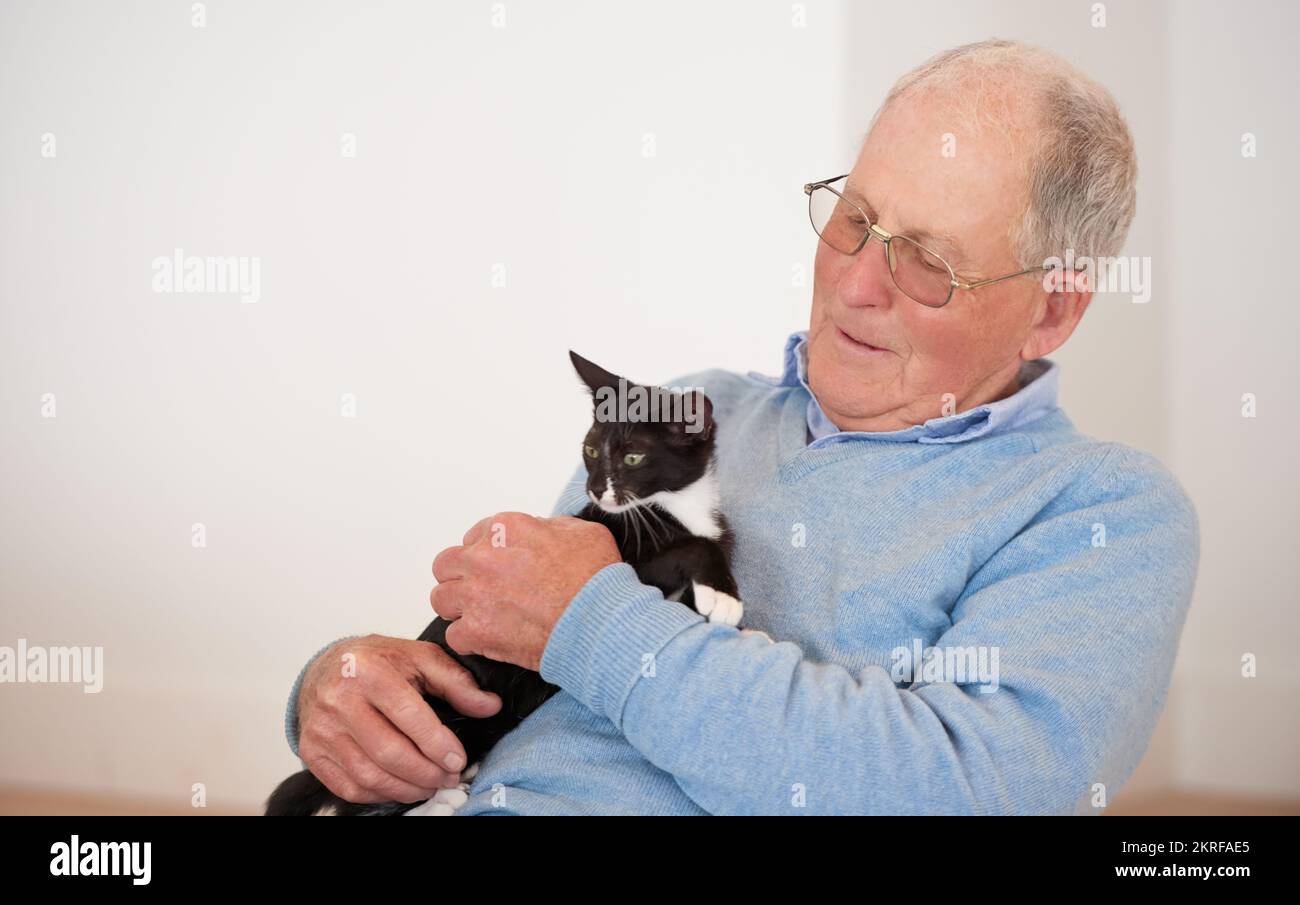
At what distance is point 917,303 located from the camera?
1.44 meters

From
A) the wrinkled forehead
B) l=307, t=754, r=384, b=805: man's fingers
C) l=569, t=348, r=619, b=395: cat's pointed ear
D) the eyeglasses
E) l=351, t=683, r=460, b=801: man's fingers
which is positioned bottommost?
l=307, t=754, r=384, b=805: man's fingers

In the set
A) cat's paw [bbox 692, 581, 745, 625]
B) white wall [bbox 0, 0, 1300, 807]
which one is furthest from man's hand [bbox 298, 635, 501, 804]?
white wall [bbox 0, 0, 1300, 807]

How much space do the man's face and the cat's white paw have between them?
76 cm

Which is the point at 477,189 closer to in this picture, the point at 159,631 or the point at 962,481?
the point at 159,631

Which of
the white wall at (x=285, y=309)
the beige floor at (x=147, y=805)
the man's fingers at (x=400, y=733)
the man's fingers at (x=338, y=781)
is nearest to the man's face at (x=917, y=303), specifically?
the man's fingers at (x=400, y=733)

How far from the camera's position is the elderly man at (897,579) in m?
1.11

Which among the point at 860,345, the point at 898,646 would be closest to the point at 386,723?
the point at 898,646

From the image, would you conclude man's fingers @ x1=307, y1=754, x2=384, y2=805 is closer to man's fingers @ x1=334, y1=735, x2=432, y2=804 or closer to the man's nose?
man's fingers @ x1=334, y1=735, x2=432, y2=804

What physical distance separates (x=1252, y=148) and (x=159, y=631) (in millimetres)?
2911

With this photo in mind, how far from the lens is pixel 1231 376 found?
2.47 metres

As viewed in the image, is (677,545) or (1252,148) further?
(1252,148)

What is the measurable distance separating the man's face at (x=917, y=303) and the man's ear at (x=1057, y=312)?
0.02 metres

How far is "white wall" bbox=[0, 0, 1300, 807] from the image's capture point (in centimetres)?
248
